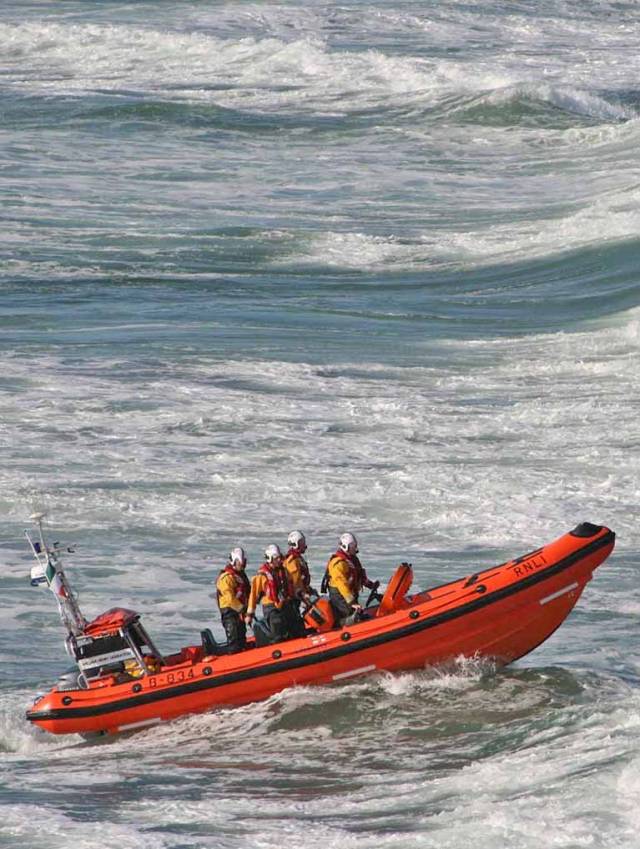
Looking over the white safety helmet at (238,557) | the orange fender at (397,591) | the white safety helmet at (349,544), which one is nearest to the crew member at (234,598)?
the white safety helmet at (238,557)

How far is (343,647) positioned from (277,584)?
695 mm

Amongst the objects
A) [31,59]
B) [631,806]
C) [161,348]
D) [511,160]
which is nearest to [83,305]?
[161,348]

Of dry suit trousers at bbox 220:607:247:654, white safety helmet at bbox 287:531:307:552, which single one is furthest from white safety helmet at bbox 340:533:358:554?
dry suit trousers at bbox 220:607:247:654

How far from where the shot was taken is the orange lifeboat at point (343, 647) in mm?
13625

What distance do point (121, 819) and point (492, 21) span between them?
46.4 metres

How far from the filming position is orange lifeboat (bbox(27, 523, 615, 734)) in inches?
536

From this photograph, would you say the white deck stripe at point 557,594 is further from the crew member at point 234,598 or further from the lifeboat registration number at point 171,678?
the lifeboat registration number at point 171,678

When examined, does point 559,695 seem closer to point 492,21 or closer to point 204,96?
point 204,96

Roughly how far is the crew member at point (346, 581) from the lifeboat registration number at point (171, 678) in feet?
4.02

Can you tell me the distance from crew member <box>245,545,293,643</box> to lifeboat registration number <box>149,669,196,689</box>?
0.60 metres

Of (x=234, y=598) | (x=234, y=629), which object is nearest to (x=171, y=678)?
(x=234, y=629)

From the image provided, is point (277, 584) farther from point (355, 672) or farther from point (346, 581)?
point (355, 672)

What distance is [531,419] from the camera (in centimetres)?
2178

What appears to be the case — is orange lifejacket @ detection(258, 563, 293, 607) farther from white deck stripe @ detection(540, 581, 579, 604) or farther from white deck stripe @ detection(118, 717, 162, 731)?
white deck stripe @ detection(540, 581, 579, 604)
